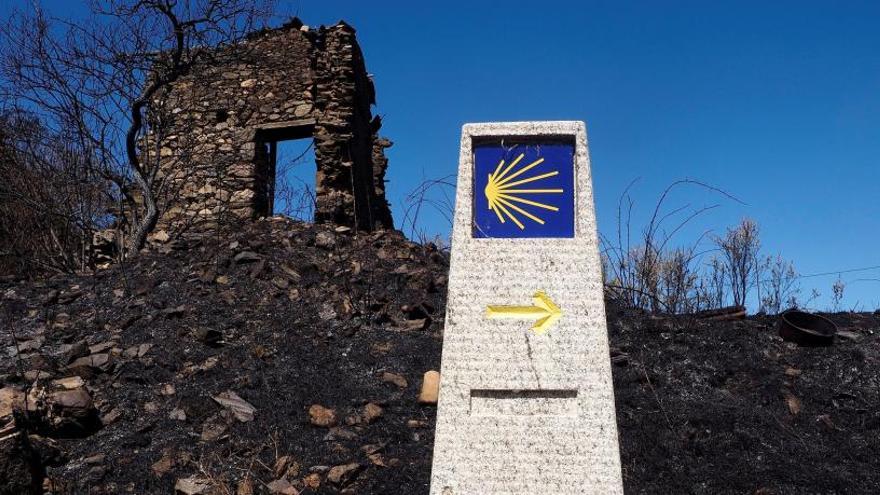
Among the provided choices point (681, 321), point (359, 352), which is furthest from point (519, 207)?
point (681, 321)

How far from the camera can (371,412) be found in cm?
506

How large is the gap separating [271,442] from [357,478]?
679 millimetres

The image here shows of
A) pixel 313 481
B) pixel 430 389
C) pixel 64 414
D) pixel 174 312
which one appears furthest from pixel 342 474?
pixel 174 312

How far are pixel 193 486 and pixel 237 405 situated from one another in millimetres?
Answer: 855

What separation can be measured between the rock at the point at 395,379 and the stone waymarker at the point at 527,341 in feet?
7.85

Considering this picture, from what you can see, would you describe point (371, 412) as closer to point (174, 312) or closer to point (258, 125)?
point (174, 312)

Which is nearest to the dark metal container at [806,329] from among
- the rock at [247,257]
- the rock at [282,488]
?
the rock at [282,488]

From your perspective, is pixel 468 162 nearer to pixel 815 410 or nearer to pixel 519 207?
pixel 519 207

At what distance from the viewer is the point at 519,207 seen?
3.35m

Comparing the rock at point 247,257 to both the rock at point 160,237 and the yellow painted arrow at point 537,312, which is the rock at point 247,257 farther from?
the yellow painted arrow at point 537,312

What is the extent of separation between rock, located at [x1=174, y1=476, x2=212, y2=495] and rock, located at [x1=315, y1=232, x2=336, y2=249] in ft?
13.9

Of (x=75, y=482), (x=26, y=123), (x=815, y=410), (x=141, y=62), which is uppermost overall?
(x=141, y=62)

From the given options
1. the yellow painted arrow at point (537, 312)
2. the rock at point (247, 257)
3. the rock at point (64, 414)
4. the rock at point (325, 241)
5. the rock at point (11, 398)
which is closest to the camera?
the yellow painted arrow at point (537, 312)

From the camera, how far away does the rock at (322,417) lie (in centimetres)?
499
